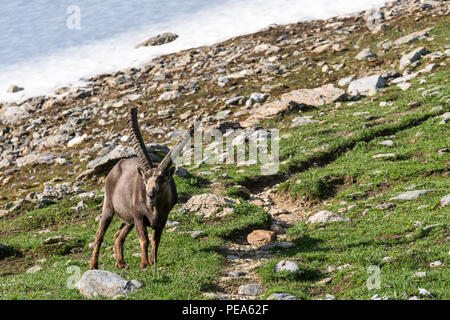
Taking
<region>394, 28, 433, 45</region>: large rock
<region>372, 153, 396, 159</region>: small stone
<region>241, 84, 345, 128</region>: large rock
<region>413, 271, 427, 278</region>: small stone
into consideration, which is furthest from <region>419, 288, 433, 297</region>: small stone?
<region>394, 28, 433, 45</region>: large rock

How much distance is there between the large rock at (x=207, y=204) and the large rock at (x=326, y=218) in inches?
114

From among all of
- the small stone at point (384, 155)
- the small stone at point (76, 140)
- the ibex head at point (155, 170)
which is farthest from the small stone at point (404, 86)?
the small stone at point (76, 140)

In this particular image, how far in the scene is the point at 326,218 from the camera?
14.4 metres

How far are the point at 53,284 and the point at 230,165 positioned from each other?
36.8 ft

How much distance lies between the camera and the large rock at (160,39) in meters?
51.3

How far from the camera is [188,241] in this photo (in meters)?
13.8

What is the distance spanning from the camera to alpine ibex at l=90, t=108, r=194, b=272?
408 inches

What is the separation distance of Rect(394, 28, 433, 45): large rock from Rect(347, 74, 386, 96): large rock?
7.28m

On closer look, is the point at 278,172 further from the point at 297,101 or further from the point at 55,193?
the point at 297,101

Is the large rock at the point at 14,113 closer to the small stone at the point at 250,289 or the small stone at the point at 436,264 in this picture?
the small stone at the point at 250,289

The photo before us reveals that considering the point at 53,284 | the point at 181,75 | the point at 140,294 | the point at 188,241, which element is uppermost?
the point at 140,294

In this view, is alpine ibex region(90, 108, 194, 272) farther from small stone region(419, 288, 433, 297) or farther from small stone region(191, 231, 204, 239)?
small stone region(419, 288, 433, 297)

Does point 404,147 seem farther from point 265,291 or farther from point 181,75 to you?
point 181,75
